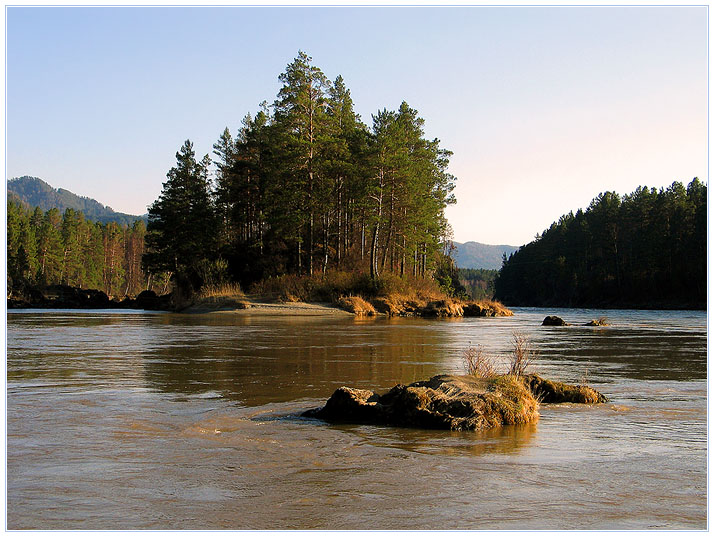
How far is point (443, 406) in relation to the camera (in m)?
7.86

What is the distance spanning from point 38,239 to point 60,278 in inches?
293

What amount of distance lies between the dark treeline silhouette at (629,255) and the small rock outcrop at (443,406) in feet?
271

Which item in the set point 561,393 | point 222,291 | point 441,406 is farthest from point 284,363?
point 222,291

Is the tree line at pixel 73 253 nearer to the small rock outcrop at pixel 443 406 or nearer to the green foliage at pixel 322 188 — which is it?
the green foliage at pixel 322 188

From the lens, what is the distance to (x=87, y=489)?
520cm

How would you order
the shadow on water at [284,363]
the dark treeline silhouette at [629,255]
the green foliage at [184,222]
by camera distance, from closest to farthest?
1. the shadow on water at [284,363]
2. the green foliage at [184,222]
3. the dark treeline silhouette at [629,255]

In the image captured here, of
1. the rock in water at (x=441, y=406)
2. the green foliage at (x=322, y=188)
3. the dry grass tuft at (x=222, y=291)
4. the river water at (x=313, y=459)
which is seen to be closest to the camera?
the river water at (x=313, y=459)

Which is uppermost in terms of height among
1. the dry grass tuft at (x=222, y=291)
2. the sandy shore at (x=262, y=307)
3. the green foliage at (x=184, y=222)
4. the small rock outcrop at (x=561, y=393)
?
the green foliage at (x=184, y=222)

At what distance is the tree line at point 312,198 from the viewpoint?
4891 centimetres

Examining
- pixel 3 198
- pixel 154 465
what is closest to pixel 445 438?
pixel 154 465

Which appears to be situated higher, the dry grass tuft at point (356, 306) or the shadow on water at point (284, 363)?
the dry grass tuft at point (356, 306)

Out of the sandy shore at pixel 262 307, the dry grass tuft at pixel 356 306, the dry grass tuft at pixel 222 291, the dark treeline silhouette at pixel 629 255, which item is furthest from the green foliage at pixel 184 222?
the dark treeline silhouette at pixel 629 255

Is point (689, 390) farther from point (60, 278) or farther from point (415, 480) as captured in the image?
point (60, 278)

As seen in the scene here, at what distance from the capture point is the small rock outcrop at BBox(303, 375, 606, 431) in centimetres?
774
